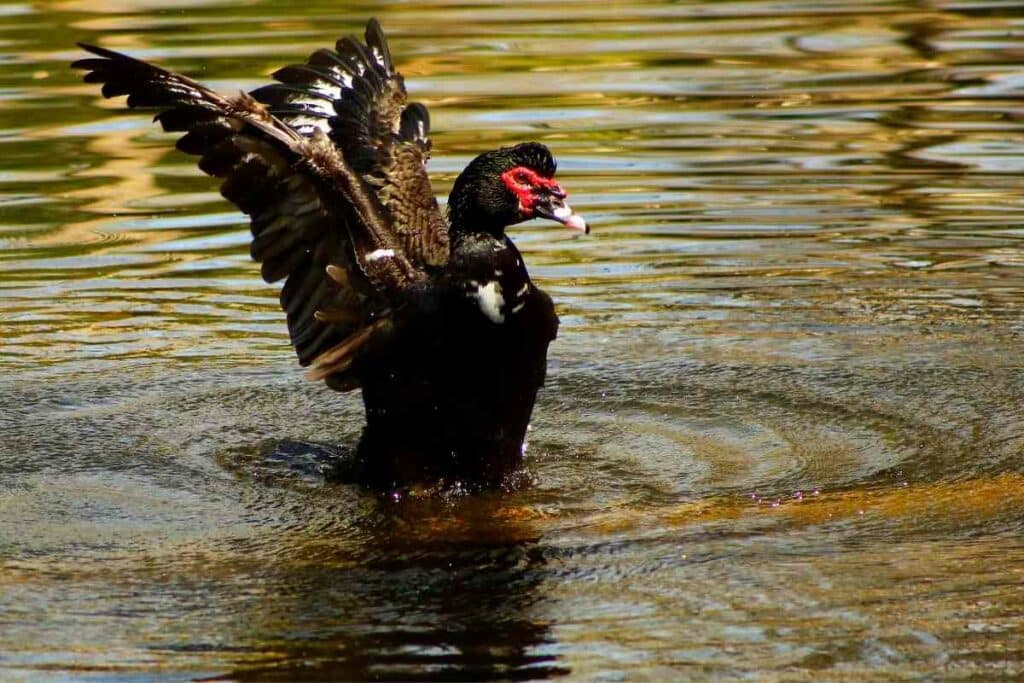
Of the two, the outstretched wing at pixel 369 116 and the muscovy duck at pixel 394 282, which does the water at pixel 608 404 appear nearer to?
the muscovy duck at pixel 394 282

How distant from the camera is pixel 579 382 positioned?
7.67 metres

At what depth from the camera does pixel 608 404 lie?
24.2 feet

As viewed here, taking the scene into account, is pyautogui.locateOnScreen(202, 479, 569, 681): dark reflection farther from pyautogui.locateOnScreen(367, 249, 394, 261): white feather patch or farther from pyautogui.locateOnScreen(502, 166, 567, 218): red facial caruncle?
pyautogui.locateOnScreen(502, 166, 567, 218): red facial caruncle

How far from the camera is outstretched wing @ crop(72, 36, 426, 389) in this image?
610 centimetres

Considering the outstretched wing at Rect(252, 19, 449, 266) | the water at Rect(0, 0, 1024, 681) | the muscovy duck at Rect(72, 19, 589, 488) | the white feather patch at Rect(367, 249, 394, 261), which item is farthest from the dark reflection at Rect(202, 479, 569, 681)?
the outstretched wing at Rect(252, 19, 449, 266)

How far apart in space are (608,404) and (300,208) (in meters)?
1.61

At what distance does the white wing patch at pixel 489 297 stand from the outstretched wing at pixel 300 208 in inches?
11.2

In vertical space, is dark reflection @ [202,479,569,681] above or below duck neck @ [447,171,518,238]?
below

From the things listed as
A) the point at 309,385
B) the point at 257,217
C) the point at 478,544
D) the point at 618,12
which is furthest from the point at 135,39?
the point at 478,544

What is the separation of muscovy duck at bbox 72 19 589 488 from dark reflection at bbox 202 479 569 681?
0.35 metres

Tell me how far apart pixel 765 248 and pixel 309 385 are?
9.67 feet

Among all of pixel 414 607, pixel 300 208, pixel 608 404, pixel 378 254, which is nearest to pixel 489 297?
pixel 378 254

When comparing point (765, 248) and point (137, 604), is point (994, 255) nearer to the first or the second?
point (765, 248)

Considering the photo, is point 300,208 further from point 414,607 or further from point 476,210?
point 414,607
